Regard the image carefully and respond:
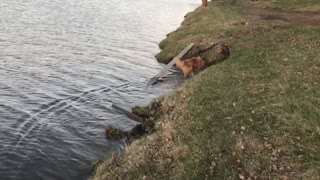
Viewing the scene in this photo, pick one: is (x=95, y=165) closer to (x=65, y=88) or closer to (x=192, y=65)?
(x=65, y=88)

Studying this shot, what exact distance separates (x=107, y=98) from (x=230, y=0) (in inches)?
2289

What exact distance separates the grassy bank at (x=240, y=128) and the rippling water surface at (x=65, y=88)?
2815 millimetres

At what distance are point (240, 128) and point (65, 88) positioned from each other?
15867 millimetres

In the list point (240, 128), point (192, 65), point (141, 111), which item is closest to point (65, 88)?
point (141, 111)

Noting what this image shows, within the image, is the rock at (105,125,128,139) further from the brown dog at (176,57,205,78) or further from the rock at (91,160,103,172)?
the brown dog at (176,57,205,78)

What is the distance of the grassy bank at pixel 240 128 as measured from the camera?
12.3m

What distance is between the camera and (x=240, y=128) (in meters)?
14.5

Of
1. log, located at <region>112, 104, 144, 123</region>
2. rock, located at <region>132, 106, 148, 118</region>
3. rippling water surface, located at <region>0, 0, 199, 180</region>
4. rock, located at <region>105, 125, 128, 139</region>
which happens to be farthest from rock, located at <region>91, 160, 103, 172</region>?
rock, located at <region>132, 106, 148, 118</region>

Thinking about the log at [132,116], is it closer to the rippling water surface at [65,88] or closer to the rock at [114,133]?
the rippling water surface at [65,88]

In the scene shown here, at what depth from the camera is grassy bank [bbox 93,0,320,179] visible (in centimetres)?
1234

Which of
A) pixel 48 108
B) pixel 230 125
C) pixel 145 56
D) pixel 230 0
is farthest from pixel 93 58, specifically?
pixel 230 0

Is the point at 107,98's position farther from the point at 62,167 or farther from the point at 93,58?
the point at 93,58

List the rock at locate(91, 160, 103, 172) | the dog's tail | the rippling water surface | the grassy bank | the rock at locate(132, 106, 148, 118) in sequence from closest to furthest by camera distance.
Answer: the grassy bank, the rock at locate(91, 160, 103, 172), the rippling water surface, the rock at locate(132, 106, 148, 118), the dog's tail

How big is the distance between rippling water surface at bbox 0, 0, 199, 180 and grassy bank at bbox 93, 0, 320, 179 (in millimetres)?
2815
